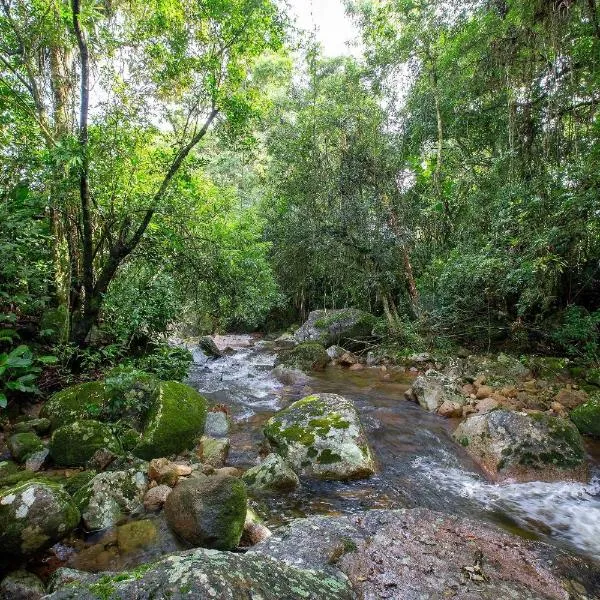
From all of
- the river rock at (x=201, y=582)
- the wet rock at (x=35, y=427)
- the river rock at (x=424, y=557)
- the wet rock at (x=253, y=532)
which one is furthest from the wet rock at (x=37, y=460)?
the river rock at (x=201, y=582)

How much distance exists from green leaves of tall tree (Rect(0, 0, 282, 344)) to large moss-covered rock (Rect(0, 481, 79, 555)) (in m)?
4.47

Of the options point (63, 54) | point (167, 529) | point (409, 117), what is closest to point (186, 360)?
point (167, 529)

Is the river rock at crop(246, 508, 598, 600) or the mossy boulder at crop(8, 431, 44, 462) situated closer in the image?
the river rock at crop(246, 508, 598, 600)

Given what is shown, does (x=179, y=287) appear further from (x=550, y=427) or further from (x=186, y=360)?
(x=550, y=427)

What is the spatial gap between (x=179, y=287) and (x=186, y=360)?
1.51 m

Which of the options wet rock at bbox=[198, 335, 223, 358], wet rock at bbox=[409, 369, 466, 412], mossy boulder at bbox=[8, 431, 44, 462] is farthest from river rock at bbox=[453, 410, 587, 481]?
wet rock at bbox=[198, 335, 223, 358]

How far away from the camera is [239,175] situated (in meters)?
25.3

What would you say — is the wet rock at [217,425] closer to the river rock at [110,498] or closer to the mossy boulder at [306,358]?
the river rock at [110,498]

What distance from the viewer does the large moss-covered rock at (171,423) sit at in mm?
4535

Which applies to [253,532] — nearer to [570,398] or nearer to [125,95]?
[570,398]

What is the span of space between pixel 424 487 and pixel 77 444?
3.95m

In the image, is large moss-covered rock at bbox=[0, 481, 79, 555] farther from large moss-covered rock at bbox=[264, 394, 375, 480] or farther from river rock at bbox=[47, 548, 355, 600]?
large moss-covered rock at bbox=[264, 394, 375, 480]

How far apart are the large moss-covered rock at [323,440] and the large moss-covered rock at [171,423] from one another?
3.27ft

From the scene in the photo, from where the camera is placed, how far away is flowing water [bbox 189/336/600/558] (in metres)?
3.68
